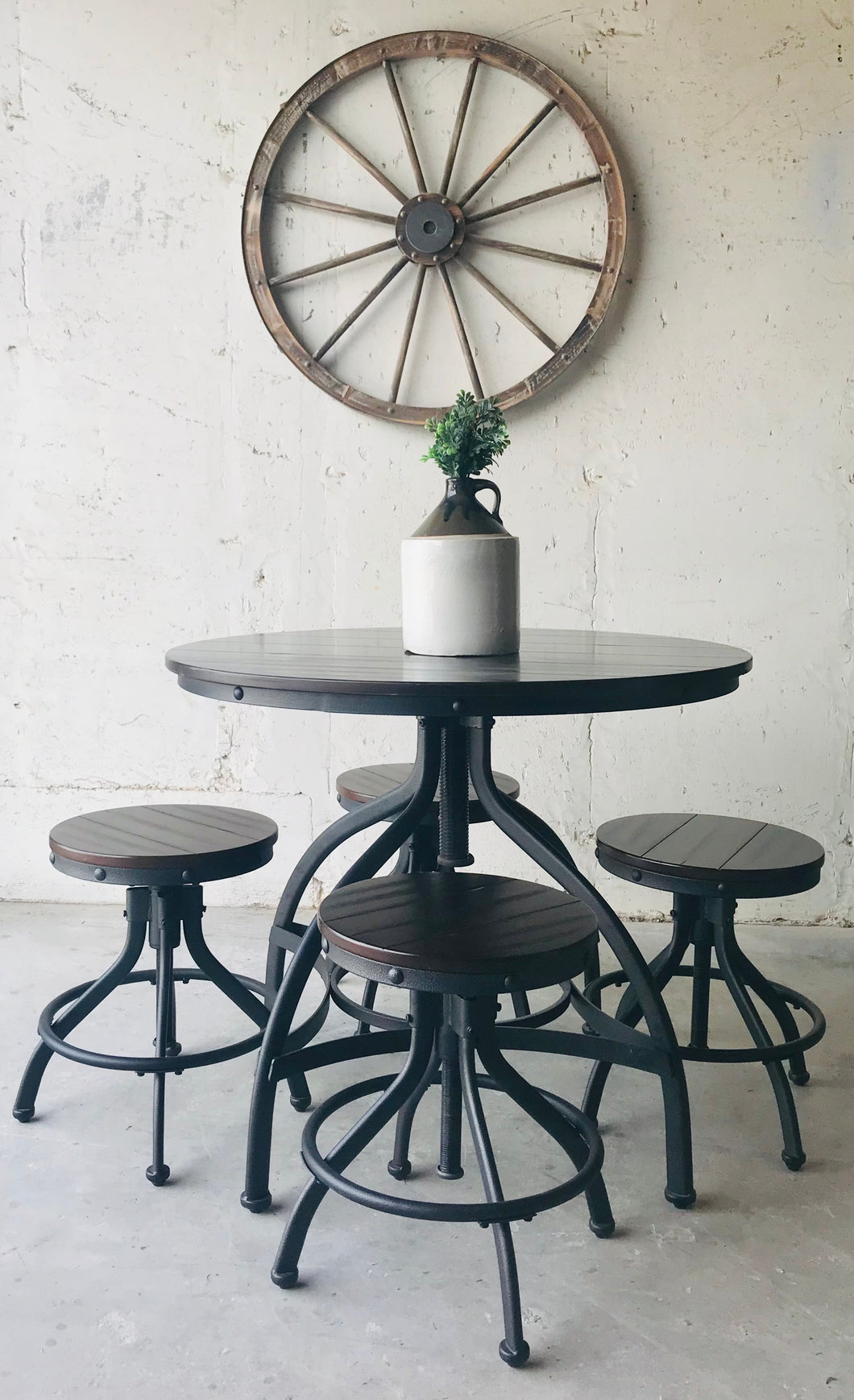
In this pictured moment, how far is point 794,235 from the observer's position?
3090 mm

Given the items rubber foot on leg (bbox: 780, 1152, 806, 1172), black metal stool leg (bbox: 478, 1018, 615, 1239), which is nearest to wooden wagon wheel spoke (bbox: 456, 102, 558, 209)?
black metal stool leg (bbox: 478, 1018, 615, 1239)

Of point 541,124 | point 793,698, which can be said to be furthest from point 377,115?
point 793,698

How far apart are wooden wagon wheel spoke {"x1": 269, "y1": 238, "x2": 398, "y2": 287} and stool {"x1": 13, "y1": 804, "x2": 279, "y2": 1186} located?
5.84 feet

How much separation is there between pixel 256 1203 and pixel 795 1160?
3.08 feet

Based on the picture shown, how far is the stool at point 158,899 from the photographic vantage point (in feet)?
6.27

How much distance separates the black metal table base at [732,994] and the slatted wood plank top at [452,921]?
42 cm

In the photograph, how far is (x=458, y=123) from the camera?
10.2 ft

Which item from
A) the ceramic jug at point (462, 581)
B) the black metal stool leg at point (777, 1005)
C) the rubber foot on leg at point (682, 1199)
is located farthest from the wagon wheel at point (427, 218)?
the rubber foot on leg at point (682, 1199)

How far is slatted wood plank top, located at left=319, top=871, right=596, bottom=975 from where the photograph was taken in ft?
4.70

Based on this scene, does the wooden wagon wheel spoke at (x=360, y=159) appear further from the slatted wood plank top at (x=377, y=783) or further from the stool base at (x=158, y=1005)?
the stool base at (x=158, y=1005)

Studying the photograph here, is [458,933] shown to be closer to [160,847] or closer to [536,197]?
[160,847]

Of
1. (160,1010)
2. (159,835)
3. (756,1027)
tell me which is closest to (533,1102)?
(756,1027)

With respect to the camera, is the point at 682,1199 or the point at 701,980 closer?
the point at 682,1199

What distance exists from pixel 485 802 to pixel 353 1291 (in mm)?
817
